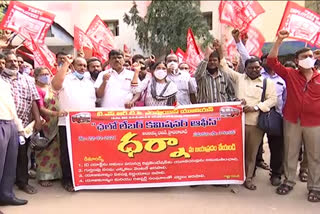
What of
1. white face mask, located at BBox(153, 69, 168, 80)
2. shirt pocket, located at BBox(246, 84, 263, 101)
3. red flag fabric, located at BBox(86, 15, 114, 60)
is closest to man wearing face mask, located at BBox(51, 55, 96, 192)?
white face mask, located at BBox(153, 69, 168, 80)

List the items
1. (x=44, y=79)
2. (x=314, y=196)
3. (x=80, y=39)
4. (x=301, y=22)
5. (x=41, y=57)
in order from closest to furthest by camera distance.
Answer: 1. (x=314, y=196)
2. (x=44, y=79)
3. (x=301, y=22)
4. (x=41, y=57)
5. (x=80, y=39)

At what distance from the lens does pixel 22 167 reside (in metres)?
4.86

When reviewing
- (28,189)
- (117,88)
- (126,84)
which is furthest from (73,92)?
(28,189)

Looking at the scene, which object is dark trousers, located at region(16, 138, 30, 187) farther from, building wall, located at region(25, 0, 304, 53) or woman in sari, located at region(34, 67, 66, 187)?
building wall, located at region(25, 0, 304, 53)

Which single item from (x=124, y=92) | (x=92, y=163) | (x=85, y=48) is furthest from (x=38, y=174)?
(x=85, y=48)

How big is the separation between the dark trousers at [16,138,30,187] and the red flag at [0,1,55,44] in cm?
291

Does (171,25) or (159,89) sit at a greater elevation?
(171,25)

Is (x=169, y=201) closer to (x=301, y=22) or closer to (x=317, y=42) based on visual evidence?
(x=317, y=42)

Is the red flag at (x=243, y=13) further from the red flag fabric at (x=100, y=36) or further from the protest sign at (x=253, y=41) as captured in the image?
the red flag fabric at (x=100, y=36)

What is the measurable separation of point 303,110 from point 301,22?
2.87 m

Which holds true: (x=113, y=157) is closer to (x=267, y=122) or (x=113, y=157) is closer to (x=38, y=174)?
(x=38, y=174)

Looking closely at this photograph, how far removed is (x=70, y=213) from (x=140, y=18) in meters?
16.6

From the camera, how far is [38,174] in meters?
5.14

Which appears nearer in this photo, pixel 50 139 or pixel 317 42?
pixel 50 139
